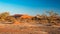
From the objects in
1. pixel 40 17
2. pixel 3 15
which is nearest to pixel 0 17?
pixel 3 15

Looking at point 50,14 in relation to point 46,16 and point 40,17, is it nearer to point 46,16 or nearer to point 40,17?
point 46,16

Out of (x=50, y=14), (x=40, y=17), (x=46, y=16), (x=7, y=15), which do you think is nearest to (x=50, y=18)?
(x=50, y=14)

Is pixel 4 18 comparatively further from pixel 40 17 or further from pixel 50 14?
pixel 50 14

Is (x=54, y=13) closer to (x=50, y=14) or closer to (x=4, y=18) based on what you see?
(x=50, y=14)

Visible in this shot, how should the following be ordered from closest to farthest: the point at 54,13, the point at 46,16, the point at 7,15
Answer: the point at 54,13 < the point at 46,16 < the point at 7,15

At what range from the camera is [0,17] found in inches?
1388

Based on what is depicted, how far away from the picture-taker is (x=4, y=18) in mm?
36219

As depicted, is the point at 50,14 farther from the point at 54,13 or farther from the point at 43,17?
the point at 43,17

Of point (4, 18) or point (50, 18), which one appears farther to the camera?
point (4, 18)

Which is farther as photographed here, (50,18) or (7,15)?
(7,15)

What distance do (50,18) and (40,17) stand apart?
5914 millimetres

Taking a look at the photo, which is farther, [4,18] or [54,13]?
[4,18]

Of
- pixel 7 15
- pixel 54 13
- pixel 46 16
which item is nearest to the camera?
pixel 54 13

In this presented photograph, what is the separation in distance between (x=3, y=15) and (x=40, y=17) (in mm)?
8090
